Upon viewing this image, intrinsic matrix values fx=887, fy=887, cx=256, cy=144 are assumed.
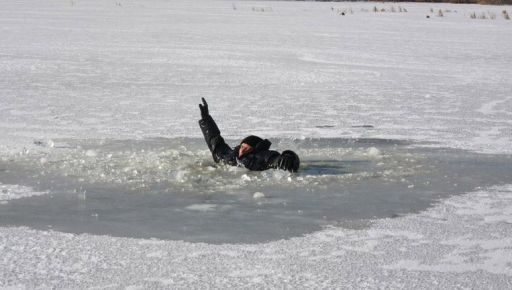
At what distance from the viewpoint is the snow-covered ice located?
406 cm

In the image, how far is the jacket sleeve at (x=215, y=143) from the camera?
670 centimetres

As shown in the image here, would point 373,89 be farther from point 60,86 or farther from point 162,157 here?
point 162,157

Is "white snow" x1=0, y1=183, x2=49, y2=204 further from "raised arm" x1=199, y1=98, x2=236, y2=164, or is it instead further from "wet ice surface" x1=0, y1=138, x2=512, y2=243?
"raised arm" x1=199, y1=98, x2=236, y2=164

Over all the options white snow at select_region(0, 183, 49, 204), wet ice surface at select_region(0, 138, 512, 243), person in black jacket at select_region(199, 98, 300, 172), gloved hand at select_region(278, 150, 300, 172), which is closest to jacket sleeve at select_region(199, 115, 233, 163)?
person in black jacket at select_region(199, 98, 300, 172)

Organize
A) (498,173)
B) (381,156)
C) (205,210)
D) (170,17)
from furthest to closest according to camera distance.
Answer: (170,17), (381,156), (498,173), (205,210)

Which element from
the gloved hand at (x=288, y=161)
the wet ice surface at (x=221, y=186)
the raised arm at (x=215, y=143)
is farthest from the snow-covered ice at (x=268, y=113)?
the gloved hand at (x=288, y=161)

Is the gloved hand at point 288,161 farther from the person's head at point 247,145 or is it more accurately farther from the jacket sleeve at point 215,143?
the jacket sleeve at point 215,143

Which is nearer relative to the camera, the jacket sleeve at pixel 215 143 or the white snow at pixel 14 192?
the white snow at pixel 14 192

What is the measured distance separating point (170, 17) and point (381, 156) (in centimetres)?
2491

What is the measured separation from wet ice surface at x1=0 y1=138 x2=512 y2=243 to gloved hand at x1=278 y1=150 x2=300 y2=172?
8 cm

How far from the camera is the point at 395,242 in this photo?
4598 mm

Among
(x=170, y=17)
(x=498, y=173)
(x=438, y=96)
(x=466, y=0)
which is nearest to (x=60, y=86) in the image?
(x=438, y=96)

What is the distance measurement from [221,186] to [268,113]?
399cm

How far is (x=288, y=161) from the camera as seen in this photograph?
6359mm
